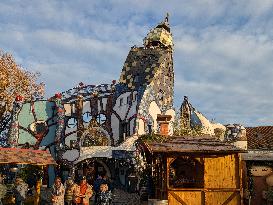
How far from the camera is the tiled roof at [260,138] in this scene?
25.2 m

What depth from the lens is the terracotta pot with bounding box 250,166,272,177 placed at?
2091cm

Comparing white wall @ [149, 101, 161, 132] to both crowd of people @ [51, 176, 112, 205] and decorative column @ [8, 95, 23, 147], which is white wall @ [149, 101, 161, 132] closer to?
decorative column @ [8, 95, 23, 147]

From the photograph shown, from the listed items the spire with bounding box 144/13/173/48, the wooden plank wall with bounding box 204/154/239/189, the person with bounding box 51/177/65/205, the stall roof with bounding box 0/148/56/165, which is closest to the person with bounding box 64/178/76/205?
the person with bounding box 51/177/65/205

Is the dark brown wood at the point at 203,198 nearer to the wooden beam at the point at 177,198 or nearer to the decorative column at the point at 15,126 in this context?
the wooden beam at the point at 177,198

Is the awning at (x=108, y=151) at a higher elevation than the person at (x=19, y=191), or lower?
higher

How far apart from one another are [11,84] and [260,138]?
2326 cm

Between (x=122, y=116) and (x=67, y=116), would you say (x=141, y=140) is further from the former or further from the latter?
(x=67, y=116)

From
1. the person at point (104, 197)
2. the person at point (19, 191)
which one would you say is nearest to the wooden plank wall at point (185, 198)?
the person at point (104, 197)

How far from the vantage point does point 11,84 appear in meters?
36.3

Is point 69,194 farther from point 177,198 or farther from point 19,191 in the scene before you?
point 177,198

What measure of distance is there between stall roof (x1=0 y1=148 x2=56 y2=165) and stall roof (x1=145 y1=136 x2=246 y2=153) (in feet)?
A: 21.1

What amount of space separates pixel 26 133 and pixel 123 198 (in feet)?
43.1

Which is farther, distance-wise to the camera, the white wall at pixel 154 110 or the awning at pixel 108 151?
the white wall at pixel 154 110

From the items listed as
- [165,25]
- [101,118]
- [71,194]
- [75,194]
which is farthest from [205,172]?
[165,25]
